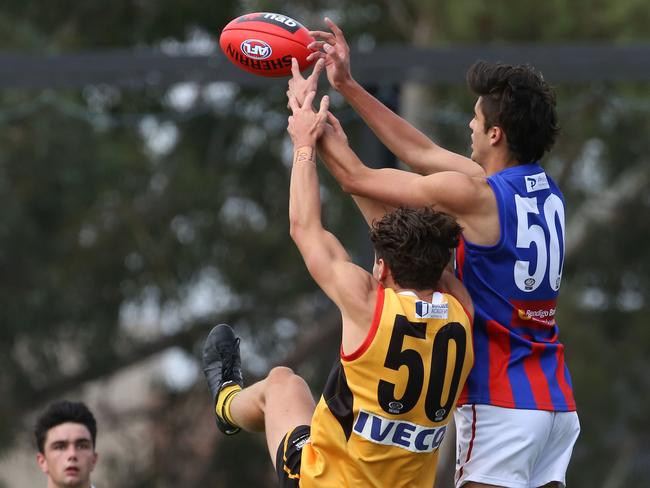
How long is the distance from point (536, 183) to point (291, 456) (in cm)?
140

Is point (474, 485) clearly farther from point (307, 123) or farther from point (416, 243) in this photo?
point (307, 123)

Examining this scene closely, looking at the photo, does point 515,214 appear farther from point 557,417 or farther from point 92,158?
point 92,158

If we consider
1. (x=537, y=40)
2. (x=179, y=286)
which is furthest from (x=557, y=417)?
(x=179, y=286)

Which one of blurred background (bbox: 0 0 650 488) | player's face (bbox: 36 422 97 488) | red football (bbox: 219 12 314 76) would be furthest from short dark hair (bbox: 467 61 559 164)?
blurred background (bbox: 0 0 650 488)

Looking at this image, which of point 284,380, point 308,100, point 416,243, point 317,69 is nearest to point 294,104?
point 308,100

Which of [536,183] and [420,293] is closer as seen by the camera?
[420,293]

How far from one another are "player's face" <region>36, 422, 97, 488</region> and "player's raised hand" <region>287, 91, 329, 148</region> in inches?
Answer: 101

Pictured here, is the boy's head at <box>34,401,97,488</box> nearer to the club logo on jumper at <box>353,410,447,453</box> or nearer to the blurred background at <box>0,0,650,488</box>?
the club logo on jumper at <box>353,410,447,453</box>

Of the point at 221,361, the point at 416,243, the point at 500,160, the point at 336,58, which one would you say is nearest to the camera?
the point at 416,243

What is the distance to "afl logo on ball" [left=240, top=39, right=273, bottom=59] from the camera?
5734 mm

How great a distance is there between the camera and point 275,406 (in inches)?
216

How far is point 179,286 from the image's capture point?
54.4 ft

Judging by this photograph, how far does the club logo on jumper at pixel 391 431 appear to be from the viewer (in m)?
5.05

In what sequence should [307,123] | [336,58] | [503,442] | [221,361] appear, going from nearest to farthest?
1. [503,442]
2. [307,123]
3. [336,58]
4. [221,361]
